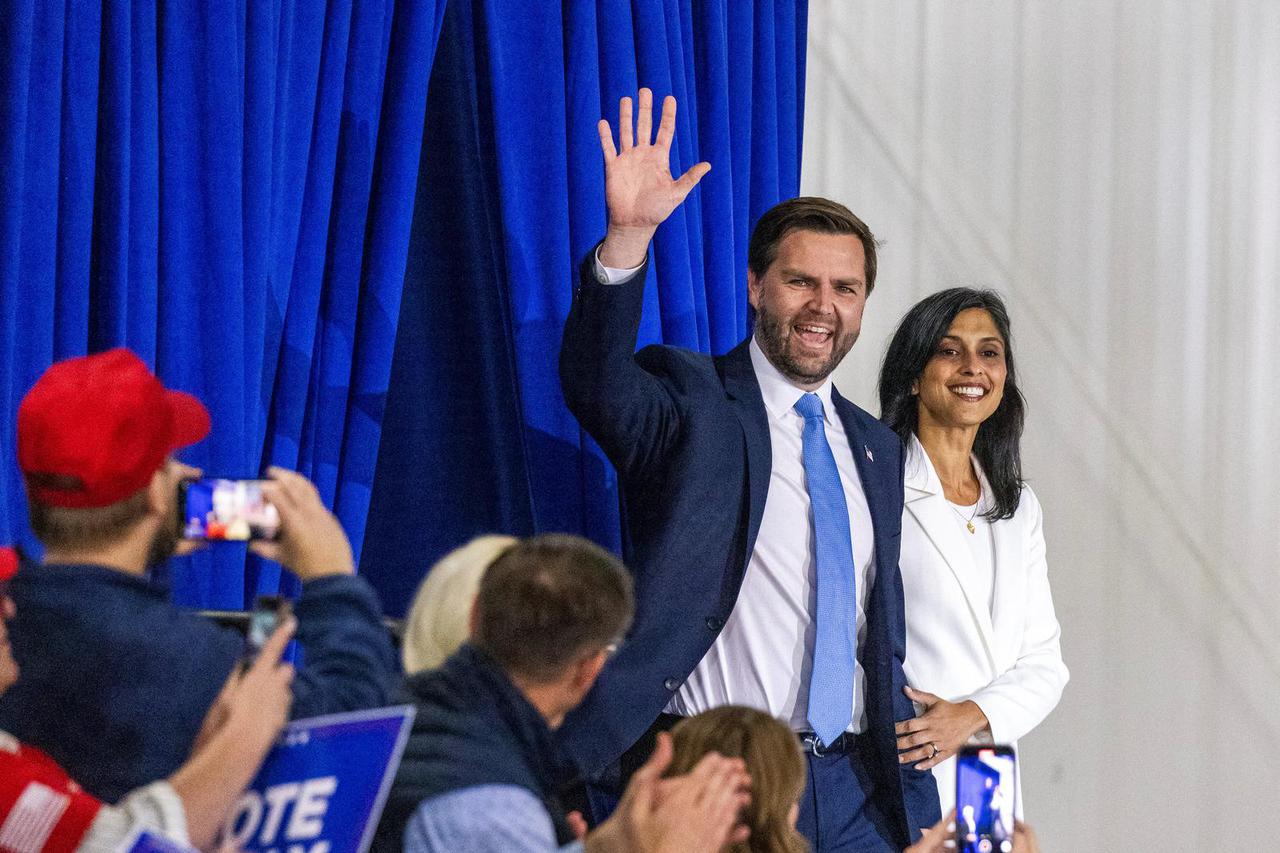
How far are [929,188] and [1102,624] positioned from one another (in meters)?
1.17

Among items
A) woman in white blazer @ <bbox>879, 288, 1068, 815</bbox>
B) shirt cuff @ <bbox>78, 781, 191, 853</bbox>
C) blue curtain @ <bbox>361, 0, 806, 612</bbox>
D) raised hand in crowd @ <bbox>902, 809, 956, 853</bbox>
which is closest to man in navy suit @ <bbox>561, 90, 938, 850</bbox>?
woman in white blazer @ <bbox>879, 288, 1068, 815</bbox>

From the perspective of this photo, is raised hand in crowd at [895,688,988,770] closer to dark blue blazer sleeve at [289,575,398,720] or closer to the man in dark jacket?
the man in dark jacket

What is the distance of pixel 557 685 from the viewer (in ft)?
4.67

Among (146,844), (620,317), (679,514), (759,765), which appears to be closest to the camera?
(146,844)

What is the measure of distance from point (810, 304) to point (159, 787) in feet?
5.04

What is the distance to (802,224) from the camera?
2580 mm

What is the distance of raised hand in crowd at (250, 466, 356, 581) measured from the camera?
4.65 feet

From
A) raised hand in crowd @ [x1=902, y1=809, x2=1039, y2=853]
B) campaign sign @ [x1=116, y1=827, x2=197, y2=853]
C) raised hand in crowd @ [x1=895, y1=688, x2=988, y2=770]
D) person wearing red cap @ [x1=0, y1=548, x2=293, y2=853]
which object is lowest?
raised hand in crowd @ [x1=895, y1=688, x2=988, y2=770]

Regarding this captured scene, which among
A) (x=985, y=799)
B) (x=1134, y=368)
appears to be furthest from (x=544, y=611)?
(x=1134, y=368)

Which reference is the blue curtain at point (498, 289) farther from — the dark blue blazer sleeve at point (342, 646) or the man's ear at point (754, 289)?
the dark blue blazer sleeve at point (342, 646)

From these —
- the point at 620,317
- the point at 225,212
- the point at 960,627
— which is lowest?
the point at 960,627

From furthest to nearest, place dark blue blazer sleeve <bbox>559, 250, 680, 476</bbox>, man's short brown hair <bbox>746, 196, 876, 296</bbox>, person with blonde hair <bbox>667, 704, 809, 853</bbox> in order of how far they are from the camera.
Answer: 1. man's short brown hair <bbox>746, 196, 876, 296</bbox>
2. dark blue blazer sleeve <bbox>559, 250, 680, 476</bbox>
3. person with blonde hair <bbox>667, 704, 809, 853</bbox>

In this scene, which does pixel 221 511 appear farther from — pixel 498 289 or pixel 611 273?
pixel 498 289

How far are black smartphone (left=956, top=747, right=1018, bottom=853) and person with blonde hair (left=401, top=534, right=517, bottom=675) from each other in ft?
1.89
